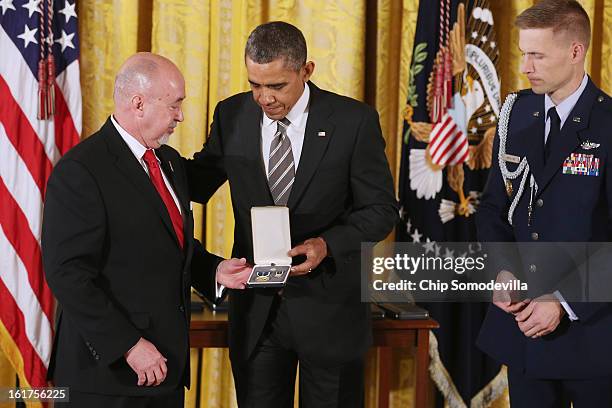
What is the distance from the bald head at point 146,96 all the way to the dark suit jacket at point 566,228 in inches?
44.4

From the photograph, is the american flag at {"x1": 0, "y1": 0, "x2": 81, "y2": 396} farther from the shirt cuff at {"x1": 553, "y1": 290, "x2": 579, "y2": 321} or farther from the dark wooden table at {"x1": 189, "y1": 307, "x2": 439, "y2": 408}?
the shirt cuff at {"x1": 553, "y1": 290, "x2": 579, "y2": 321}

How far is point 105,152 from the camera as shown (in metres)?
2.38

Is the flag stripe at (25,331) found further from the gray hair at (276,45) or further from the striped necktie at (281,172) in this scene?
the gray hair at (276,45)

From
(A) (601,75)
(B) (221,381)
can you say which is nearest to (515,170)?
(A) (601,75)

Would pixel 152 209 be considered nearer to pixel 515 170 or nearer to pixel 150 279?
pixel 150 279

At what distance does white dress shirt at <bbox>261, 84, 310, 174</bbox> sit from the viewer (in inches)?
109

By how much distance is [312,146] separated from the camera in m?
2.74

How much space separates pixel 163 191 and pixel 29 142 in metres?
1.27

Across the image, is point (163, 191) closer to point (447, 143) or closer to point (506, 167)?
point (506, 167)

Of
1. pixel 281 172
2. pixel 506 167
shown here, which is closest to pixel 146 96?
pixel 281 172

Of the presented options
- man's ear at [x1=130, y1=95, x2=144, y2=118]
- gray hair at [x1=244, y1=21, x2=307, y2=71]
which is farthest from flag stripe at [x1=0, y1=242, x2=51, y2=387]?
gray hair at [x1=244, y1=21, x2=307, y2=71]

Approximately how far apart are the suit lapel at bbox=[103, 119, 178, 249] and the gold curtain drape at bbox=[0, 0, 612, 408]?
1.47m

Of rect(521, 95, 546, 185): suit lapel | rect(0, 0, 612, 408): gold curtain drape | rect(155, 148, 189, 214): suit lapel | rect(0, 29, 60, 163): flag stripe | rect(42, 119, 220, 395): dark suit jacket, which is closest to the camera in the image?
rect(42, 119, 220, 395): dark suit jacket

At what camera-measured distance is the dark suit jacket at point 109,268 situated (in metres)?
2.27
